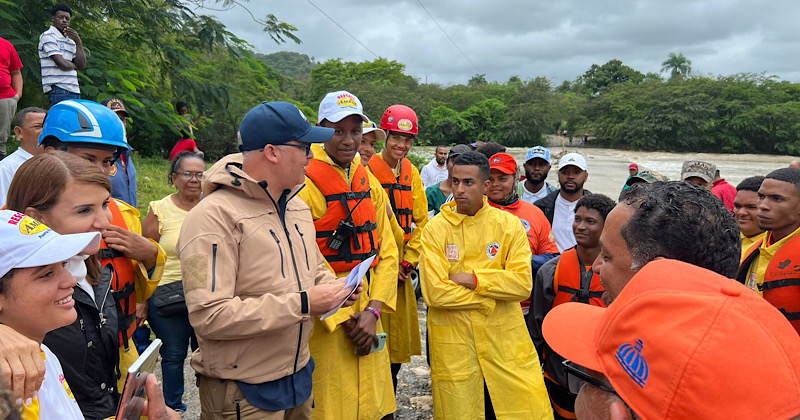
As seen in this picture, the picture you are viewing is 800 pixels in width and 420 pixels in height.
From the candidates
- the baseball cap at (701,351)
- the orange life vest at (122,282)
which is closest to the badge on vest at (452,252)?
the orange life vest at (122,282)

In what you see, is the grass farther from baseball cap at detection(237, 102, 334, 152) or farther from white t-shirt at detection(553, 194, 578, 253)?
baseball cap at detection(237, 102, 334, 152)

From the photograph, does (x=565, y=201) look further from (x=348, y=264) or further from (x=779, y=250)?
(x=348, y=264)

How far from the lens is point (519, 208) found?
14.8ft

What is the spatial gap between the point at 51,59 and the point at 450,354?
6.30 metres

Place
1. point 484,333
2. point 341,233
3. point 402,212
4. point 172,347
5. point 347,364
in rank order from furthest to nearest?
point 402,212 → point 172,347 → point 484,333 → point 341,233 → point 347,364

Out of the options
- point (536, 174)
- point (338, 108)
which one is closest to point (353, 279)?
point (338, 108)

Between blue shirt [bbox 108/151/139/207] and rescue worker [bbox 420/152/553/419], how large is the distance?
130 inches

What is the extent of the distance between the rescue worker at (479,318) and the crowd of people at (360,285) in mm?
14

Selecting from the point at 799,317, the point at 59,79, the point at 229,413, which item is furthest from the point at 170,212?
the point at 799,317

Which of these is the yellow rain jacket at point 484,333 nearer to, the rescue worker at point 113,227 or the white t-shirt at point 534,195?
the rescue worker at point 113,227

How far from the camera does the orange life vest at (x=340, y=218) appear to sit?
3338 millimetres

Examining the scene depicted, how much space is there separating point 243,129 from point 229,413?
1379 mm

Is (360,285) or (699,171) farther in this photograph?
(699,171)

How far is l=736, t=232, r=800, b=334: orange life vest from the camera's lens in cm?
321
